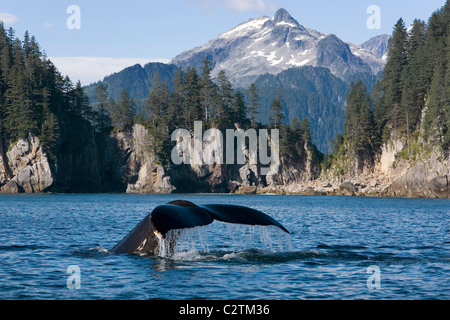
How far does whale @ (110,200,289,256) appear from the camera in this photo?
12.0m

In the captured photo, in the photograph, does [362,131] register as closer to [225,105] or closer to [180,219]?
[225,105]

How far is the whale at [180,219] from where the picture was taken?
1199 centimetres

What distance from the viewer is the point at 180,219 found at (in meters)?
12.3

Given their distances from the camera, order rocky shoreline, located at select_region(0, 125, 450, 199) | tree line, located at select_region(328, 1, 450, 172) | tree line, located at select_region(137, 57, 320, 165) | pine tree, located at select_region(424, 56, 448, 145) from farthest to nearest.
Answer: tree line, located at select_region(137, 57, 320, 165), tree line, located at select_region(328, 1, 450, 172), rocky shoreline, located at select_region(0, 125, 450, 199), pine tree, located at select_region(424, 56, 448, 145)

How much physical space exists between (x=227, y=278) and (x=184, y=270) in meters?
1.56

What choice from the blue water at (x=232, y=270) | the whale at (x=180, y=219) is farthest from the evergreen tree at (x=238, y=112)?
the whale at (x=180, y=219)

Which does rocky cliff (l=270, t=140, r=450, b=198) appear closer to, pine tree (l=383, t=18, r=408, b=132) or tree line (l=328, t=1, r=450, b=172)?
tree line (l=328, t=1, r=450, b=172)

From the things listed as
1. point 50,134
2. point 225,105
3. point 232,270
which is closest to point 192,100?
point 225,105

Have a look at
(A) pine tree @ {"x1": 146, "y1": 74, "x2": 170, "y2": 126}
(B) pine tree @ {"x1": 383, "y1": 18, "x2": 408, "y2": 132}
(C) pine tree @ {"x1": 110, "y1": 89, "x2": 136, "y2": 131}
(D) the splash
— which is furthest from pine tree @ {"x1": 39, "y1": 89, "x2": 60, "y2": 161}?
(D) the splash

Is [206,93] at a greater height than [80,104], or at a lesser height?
greater

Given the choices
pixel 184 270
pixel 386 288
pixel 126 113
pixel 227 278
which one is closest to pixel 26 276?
pixel 184 270

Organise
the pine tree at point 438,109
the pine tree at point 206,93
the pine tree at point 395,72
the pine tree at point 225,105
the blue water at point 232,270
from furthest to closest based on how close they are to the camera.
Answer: the pine tree at point 206,93 < the pine tree at point 225,105 < the pine tree at point 395,72 < the pine tree at point 438,109 < the blue water at point 232,270

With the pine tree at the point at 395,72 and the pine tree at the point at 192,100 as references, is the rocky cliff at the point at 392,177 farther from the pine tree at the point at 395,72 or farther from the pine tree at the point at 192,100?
the pine tree at the point at 192,100

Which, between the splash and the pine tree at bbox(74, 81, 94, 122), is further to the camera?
the pine tree at bbox(74, 81, 94, 122)
